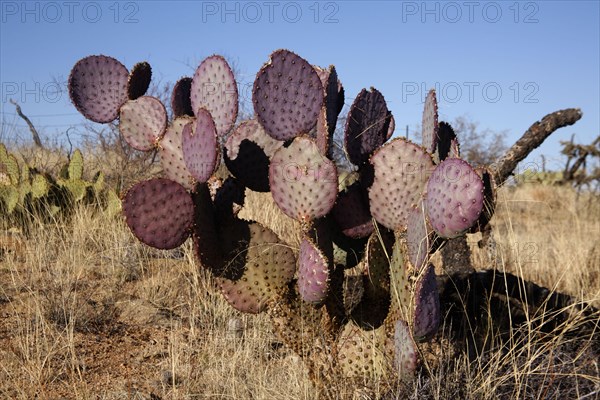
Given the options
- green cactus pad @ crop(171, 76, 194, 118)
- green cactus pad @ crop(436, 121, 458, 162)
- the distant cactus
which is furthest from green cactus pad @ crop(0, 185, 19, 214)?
green cactus pad @ crop(436, 121, 458, 162)

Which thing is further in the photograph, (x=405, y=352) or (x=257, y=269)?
(x=257, y=269)

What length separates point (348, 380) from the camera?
2758 millimetres

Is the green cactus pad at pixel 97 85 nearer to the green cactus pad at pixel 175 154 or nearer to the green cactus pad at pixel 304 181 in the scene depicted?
the green cactus pad at pixel 175 154

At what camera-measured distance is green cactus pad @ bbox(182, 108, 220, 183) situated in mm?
2768

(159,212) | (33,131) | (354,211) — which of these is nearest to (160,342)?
(159,212)

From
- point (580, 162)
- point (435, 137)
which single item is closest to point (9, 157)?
point (435, 137)

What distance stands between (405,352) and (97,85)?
199 cm

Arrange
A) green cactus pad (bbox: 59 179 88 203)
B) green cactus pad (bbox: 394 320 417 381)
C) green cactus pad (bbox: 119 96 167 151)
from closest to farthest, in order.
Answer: green cactus pad (bbox: 394 320 417 381) < green cactus pad (bbox: 119 96 167 151) < green cactus pad (bbox: 59 179 88 203)

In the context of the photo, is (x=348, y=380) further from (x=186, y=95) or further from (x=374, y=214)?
(x=186, y=95)

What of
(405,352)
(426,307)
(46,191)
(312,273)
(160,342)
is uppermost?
(46,191)

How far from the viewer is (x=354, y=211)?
9.48 ft

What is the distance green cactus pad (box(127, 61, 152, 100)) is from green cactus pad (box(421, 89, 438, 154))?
1.44 m

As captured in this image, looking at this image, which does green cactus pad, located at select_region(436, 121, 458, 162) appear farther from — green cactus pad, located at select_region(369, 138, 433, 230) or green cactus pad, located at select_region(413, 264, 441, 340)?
green cactus pad, located at select_region(413, 264, 441, 340)

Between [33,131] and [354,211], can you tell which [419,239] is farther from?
[33,131]
